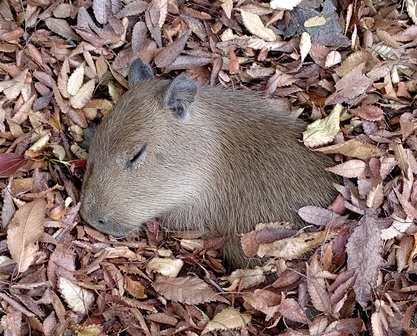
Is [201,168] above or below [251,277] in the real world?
above

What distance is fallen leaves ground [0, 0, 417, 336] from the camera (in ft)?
12.9

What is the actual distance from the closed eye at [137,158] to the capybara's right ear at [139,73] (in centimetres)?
59

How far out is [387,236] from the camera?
4.02 meters

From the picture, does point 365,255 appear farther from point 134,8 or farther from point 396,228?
point 134,8

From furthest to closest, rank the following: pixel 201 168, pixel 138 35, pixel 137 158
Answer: pixel 138 35 < pixel 201 168 < pixel 137 158

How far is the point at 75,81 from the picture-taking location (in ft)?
15.0

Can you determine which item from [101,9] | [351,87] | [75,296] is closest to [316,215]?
[351,87]

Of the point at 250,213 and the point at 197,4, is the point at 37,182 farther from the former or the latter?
the point at 197,4

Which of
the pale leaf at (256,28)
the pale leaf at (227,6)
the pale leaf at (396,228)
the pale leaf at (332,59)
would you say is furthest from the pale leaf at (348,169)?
the pale leaf at (227,6)

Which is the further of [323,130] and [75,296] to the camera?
[323,130]

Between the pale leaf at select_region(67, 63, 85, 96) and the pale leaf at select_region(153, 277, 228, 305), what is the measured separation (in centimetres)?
163

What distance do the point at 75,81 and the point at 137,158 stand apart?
94 centimetres

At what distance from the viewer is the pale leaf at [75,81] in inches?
180

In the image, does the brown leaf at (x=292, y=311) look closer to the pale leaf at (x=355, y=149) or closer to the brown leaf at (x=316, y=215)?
the brown leaf at (x=316, y=215)
